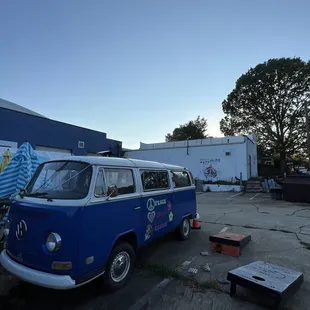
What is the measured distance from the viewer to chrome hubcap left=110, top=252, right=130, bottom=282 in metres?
3.62

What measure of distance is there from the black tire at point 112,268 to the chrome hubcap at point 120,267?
0.03 metres

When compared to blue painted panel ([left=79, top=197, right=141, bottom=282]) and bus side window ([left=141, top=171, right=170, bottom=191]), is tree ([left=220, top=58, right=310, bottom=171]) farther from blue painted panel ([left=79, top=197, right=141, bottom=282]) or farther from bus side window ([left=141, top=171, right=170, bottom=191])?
blue painted panel ([left=79, top=197, right=141, bottom=282])

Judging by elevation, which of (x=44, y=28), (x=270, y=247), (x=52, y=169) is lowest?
(x=270, y=247)

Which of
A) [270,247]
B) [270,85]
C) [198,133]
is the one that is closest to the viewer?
[270,247]

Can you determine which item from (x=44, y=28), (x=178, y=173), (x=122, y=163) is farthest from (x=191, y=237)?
(x=44, y=28)

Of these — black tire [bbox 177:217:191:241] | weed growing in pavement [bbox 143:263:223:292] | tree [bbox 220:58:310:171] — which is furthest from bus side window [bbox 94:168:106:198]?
tree [bbox 220:58:310:171]

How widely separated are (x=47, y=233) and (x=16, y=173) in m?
3.58

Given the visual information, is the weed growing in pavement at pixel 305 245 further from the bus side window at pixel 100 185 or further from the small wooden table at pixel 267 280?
the bus side window at pixel 100 185

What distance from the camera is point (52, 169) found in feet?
12.5

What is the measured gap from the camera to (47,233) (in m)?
2.99

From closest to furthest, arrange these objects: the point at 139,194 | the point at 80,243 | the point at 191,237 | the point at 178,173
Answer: the point at 80,243
the point at 139,194
the point at 178,173
the point at 191,237

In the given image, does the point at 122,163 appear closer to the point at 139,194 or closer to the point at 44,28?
the point at 139,194

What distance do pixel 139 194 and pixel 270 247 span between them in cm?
385

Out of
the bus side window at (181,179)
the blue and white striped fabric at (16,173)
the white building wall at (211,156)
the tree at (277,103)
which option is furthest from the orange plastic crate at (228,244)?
the tree at (277,103)
